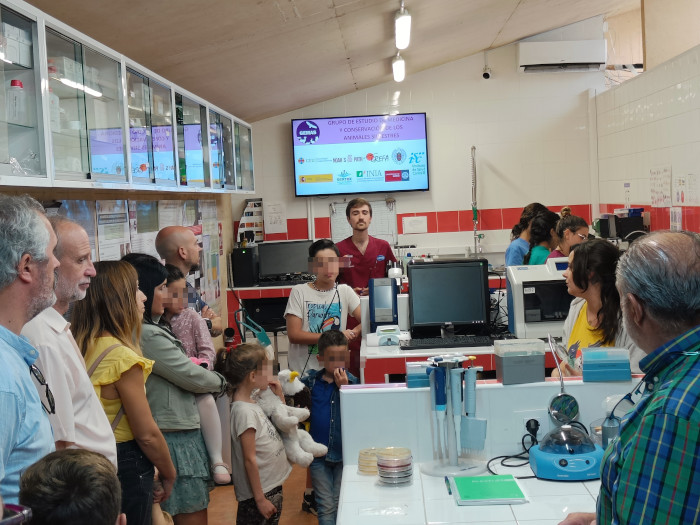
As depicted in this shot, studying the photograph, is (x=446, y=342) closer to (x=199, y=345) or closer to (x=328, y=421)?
(x=328, y=421)

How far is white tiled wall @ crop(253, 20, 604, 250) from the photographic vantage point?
8938mm

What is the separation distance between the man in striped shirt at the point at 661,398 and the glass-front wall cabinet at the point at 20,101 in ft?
6.42

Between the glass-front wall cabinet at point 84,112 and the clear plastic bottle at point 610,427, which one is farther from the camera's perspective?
the glass-front wall cabinet at point 84,112

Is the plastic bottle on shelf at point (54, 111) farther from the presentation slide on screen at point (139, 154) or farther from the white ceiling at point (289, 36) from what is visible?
the presentation slide on screen at point (139, 154)

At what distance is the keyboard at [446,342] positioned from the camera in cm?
447

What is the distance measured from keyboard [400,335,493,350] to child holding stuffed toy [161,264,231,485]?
3.67 feet

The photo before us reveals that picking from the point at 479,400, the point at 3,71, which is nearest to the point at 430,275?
the point at 479,400

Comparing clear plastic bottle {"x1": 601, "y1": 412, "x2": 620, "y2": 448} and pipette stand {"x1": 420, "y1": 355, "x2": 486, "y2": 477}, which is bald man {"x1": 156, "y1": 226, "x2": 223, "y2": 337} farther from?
clear plastic bottle {"x1": 601, "y1": 412, "x2": 620, "y2": 448}

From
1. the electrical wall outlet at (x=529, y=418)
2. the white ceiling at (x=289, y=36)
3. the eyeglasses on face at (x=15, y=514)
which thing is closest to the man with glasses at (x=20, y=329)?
the eyeglasses on face at (x=15, y=514)

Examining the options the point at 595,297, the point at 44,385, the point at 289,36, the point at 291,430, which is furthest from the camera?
the point at 289,36

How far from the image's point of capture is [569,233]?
5477 mm

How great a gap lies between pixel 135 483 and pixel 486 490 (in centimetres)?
119

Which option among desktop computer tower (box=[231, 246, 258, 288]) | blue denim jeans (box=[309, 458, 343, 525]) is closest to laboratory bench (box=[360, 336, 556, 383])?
blue denim jeans (box=[309, 458, 343, 525])

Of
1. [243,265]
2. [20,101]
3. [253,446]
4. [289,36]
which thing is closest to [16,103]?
[20,101]
